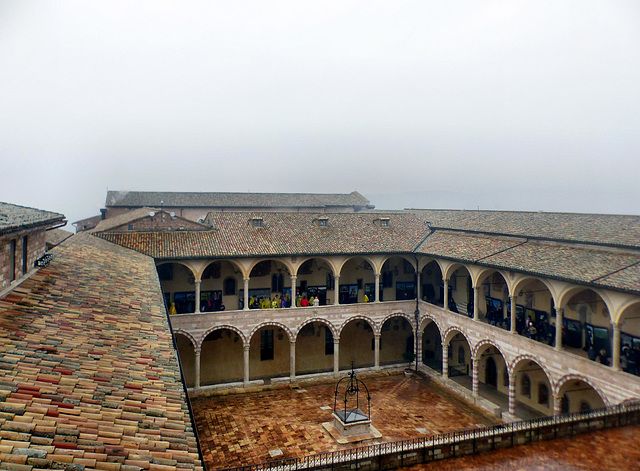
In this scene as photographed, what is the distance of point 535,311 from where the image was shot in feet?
76.9

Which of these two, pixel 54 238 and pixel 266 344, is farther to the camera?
pixel 54 238

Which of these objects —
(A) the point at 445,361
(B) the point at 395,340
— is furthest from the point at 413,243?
(A) the point at 445,361

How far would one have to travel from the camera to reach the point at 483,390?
26047 mm

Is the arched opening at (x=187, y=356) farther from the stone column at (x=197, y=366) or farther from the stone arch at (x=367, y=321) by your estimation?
the stone arch at (x=367, y=321)

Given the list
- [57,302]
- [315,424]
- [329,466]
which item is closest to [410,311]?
[315,424]


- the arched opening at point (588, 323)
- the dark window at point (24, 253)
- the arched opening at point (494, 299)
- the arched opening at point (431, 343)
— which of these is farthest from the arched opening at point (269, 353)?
the dark window at point (24, 253)

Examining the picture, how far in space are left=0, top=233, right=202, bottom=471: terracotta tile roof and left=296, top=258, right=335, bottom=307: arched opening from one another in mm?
17278

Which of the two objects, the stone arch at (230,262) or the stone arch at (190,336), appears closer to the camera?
the stone arch at (230,262)

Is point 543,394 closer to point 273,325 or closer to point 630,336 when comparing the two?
point 630,336

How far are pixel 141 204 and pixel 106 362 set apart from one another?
39678mm

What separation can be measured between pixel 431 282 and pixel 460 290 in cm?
261

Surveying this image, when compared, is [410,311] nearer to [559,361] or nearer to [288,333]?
[288,333]

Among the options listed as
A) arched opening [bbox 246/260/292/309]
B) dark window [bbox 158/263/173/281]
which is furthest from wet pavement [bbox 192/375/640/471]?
dark window [bbox 158/263/173/281]

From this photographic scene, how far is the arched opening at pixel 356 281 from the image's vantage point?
30719 millimetres
